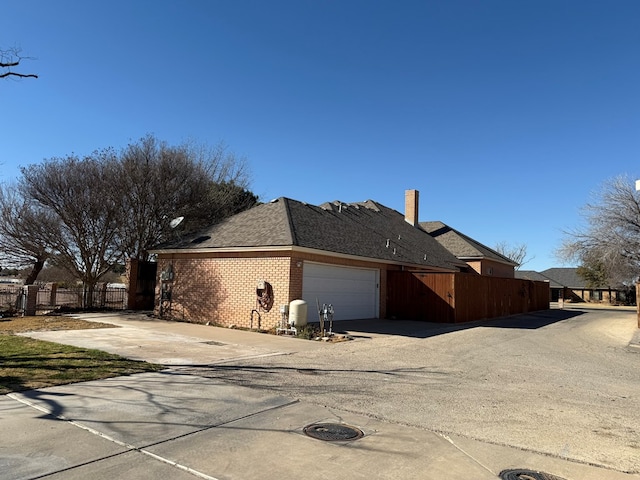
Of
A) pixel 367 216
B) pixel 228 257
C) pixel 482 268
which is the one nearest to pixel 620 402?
pixel 228 257

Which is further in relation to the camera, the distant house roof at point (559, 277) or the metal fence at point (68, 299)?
the distant house roof at point (559, 277)

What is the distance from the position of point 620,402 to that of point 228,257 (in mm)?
13227

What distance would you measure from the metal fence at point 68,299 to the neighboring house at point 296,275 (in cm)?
432

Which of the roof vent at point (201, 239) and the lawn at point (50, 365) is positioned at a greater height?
the roof vent at point (201, 239)

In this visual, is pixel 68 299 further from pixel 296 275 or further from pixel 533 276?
pixel 533 276

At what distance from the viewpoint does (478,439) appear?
5348 millimetres

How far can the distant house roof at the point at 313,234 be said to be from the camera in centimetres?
1712

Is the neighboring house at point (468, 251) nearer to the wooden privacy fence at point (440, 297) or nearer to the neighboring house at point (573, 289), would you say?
the wooden privacy fence at point (440, 297)

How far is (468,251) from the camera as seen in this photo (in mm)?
34062

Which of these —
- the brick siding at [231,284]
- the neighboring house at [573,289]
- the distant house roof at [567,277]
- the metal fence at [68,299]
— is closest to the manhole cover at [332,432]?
the brick siding at [231,284]

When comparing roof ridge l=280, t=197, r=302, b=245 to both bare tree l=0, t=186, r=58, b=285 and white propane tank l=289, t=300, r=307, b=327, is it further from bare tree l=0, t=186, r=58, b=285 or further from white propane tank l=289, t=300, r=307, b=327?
bare tree l=0, t=186, r=58, b=285

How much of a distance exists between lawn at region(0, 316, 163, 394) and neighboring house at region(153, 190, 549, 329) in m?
6.89

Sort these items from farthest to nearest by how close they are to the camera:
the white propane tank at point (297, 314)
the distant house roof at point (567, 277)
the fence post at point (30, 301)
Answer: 1. the distant house roof at point (567, 277)
2. the fence post at point (30, 301)
3. the white propane tank at point (297, 314)

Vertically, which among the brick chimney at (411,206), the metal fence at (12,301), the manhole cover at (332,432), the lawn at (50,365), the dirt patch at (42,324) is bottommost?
the manhole cover at (332,432)
